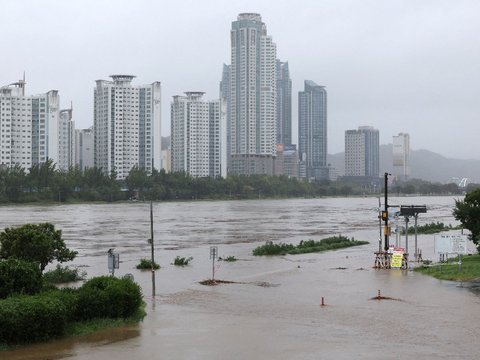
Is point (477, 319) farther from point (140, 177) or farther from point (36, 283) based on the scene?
point (140, 177)

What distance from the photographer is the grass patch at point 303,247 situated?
148 ft

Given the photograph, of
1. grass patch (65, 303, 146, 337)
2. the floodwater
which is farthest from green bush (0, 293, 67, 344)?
grass patch (65, 303, 146, 337)

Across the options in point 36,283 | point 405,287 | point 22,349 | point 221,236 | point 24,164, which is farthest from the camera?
point 24,164

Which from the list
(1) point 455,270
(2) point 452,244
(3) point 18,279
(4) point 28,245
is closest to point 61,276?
(4) point 28,245

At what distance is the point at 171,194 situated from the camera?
15875 cm

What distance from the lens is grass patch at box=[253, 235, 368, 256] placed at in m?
45.1

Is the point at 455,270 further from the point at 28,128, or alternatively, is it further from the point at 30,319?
the point at 28,128

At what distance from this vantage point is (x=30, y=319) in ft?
54.4

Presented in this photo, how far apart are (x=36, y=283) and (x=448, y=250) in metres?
18.5

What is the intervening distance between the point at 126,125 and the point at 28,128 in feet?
82.6

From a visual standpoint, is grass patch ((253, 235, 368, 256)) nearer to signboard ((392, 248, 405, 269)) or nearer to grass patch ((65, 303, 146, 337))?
signboard ((392, 248, 405, 269))

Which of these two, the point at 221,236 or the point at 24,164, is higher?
the point at 24,164

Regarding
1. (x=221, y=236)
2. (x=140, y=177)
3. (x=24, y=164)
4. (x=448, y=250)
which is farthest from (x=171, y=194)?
(x=448, y=250)

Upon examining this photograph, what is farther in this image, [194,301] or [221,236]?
[221,236]
